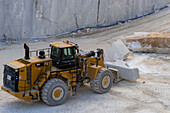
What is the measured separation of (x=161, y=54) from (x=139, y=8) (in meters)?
7.59

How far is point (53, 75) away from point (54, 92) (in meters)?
0.58

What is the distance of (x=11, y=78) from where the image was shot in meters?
8.57

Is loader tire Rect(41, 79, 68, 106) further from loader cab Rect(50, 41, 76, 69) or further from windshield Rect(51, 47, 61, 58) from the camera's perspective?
windshield Rect(51, 47, 61, 58)

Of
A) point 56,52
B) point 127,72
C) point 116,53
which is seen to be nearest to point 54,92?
point 56,52

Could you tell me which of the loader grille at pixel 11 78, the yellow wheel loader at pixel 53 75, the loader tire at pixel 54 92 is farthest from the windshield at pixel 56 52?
the loader grille at pixel 11 78

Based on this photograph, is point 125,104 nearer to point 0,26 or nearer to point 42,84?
point 42,84

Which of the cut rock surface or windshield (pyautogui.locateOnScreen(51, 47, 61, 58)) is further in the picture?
the cut rock surface

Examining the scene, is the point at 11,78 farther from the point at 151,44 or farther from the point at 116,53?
the point at 151,44

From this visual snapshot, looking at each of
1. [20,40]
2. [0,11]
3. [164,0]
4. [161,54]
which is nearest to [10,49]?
[20,40]

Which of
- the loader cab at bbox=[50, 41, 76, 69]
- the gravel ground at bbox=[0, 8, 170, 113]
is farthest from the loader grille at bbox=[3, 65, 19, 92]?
the loader cab at bbox=[50, 41, 76, 69]

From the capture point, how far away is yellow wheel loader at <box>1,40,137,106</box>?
8.59m

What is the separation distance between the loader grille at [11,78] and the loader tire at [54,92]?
0.88 metres

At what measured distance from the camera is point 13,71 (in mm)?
8492

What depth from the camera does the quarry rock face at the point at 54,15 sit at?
17.0m
